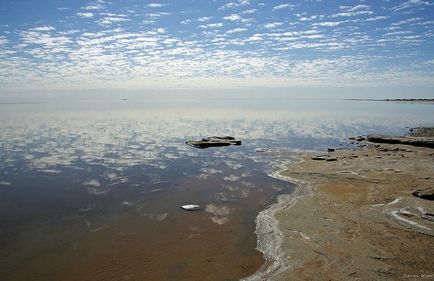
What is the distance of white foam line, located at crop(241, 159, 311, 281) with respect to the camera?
9.56m

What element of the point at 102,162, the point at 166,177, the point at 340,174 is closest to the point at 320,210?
the point at 340,174

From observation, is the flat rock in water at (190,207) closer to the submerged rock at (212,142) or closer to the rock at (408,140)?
the submerged rock at (212,142)

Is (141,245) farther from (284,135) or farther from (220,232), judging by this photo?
(284,135)

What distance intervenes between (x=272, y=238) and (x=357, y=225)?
3.16m

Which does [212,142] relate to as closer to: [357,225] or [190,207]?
[190,207]

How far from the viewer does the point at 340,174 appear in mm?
20406

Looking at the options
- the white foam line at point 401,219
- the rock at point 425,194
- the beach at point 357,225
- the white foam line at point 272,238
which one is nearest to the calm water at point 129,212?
the white foam line at point 272,238

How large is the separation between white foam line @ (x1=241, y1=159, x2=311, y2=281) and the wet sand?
0.12 m

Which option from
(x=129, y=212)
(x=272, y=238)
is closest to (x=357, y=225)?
(x=272, y=238)

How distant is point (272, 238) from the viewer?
38.3ft

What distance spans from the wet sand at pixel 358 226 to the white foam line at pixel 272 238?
0.40ft

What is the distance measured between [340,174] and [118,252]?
45.9ft

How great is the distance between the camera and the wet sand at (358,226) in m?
9.36

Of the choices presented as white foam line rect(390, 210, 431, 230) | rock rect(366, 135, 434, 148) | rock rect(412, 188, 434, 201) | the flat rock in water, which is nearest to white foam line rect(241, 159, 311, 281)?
the flat rock in water
